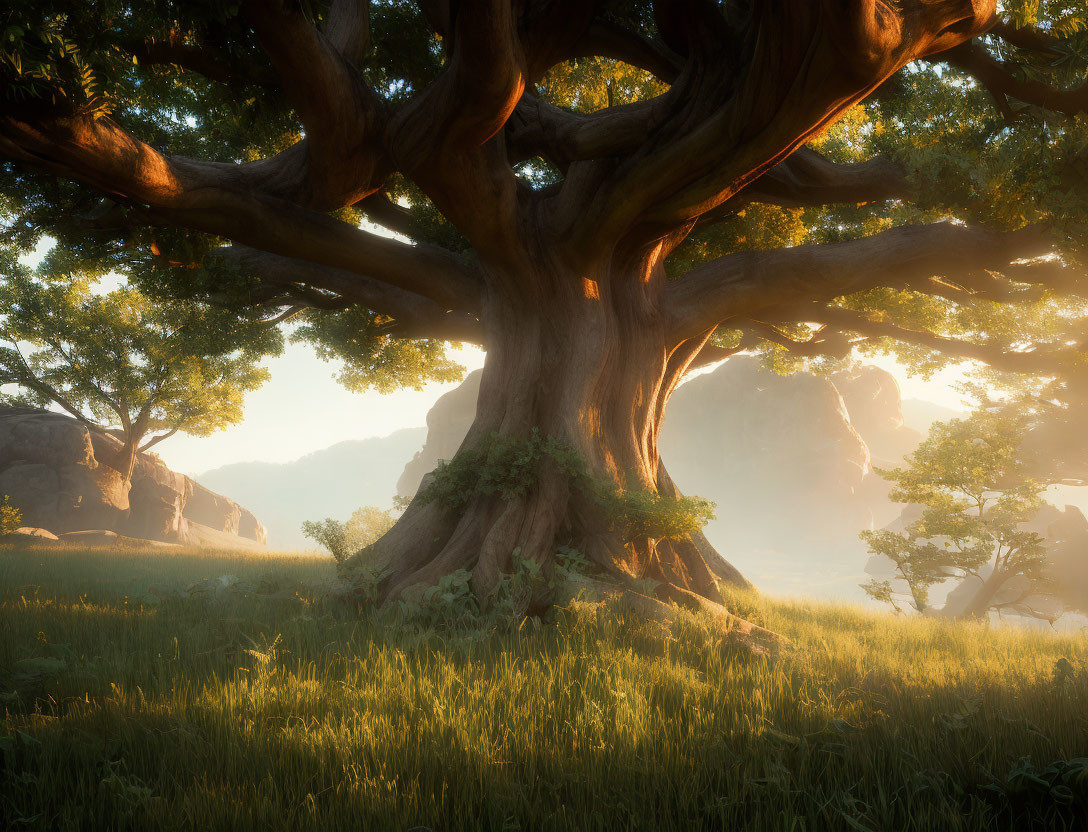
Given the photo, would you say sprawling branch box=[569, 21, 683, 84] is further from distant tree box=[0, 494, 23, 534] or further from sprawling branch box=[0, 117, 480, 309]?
distant tree box=[0, 494, 23, 534]

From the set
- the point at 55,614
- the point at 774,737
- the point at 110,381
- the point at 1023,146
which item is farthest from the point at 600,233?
the point at 110,381

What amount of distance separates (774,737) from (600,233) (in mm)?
5508

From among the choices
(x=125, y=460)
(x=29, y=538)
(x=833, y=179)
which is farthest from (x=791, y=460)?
(x=29, y=538)

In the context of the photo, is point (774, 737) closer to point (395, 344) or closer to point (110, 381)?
point (395, 344)

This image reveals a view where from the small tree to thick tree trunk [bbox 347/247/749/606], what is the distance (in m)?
13.5

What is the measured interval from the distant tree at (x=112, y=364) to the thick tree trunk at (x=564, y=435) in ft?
52.1

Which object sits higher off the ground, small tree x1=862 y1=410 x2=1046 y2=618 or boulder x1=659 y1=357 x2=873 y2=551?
boulder x1=659 y1=357 x2=873 y2=551

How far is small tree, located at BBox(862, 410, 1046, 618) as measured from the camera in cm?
1708

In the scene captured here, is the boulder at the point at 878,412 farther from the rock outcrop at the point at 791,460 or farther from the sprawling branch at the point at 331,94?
the sprawling branch at the point at 331,94

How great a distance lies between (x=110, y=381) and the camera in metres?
21.6

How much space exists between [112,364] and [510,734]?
1015 inches

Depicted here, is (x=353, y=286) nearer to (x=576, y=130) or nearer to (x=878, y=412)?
(x=576, y=130)

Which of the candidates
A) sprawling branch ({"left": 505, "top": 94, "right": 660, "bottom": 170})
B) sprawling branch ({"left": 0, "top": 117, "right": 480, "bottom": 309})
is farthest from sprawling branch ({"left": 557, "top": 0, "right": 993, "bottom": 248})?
sprawling branch ({"left": 0, "top": 117, "right": 480, "bottom": 309})

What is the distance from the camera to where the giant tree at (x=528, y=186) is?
4.14 meters
